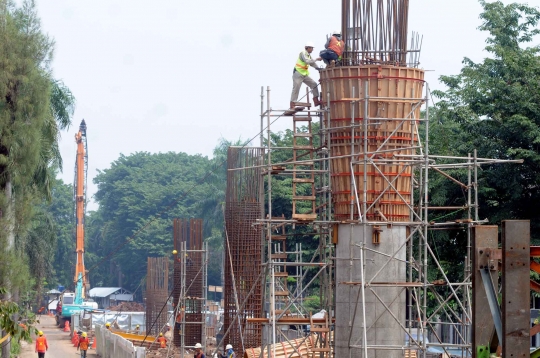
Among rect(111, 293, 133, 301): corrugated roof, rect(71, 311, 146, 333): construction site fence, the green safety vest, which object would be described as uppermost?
the green safety vest

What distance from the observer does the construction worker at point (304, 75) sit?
2114 cm

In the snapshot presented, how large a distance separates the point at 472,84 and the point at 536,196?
182 inches

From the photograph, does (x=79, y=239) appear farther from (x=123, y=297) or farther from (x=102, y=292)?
(x=123, y=297)

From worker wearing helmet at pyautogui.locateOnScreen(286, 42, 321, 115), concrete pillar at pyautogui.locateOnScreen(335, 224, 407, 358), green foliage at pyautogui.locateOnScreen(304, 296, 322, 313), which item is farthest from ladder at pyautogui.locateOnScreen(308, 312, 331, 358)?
green foliage at pyautogui.locateOnScreen(304, 296, 322, 313)

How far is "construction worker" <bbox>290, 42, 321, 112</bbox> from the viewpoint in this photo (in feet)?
69.4

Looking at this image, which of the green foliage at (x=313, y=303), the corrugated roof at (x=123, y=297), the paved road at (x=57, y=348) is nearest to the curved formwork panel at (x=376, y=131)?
the paved road at (x=57, y=348)

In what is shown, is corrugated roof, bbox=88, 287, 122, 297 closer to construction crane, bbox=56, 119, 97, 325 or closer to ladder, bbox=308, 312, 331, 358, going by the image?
construction crane, bbox=56, 119, 97, 325

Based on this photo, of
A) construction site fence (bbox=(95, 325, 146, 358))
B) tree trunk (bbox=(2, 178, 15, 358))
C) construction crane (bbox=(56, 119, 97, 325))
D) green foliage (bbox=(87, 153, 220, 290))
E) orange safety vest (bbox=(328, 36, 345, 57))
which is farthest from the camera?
green foliage (bbox=(87, 153, 220, 290))

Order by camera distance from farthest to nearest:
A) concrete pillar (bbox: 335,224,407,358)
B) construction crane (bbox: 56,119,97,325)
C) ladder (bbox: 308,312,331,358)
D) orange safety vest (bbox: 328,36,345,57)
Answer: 1. construction crane (bbox: 56,119,97,325)
2. orange safety vest (bbox: 328,36,345,57)
3. ladder (bbox: 308,312,331,358)
4. concrete pillar (bbox: 335,224,407,358)

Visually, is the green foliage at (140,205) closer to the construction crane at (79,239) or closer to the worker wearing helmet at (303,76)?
the construction crane at (79,239)

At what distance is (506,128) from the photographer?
27.6m

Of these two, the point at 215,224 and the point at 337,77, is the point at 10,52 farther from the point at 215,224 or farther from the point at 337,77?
the point at 215,224

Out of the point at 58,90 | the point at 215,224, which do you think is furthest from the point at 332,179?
the point at 215,224

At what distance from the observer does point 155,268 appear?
49.6 m
